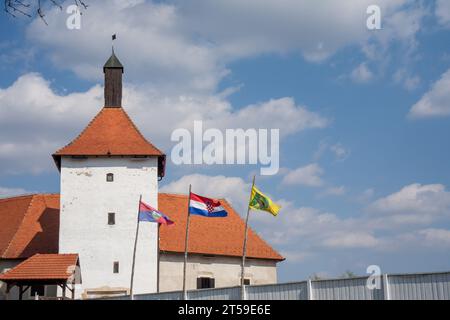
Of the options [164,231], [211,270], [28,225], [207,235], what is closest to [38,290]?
[28,225]

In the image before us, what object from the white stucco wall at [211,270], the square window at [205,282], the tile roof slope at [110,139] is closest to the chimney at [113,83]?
the tile roof slope at [110,139]

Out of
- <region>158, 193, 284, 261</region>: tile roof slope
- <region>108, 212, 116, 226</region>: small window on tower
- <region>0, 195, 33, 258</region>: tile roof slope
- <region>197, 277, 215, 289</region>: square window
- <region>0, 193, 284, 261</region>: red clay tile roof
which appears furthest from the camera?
<region>158, 193, 284, 261</region>: tile roof slope

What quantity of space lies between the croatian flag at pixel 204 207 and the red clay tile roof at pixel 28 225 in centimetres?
1198

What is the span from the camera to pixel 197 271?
41.2 m

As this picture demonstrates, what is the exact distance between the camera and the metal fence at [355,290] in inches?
689

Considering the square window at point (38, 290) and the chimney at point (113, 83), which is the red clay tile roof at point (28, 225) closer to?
the square window at point (38, 290)

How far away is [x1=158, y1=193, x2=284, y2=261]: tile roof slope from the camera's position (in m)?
41.9

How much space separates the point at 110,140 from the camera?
129 ft

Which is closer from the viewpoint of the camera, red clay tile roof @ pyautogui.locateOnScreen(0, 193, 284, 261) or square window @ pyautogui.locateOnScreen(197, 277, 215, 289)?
red clay tile roof @ pyautogui.locateOnScreen(0, 193, 284, 261)

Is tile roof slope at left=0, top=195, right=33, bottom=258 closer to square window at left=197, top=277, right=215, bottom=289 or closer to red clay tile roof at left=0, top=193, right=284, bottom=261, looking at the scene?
red clay tile roof at left=0, top=193, right=284, bottom=261

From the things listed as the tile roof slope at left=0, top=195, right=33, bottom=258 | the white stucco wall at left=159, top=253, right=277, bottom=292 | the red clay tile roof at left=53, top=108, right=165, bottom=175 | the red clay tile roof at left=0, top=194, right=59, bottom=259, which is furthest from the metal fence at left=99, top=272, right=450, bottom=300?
the tile roof slope at left=0, top=195, right=33, bottom=258

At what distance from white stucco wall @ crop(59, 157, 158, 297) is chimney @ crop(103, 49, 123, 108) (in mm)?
4838
